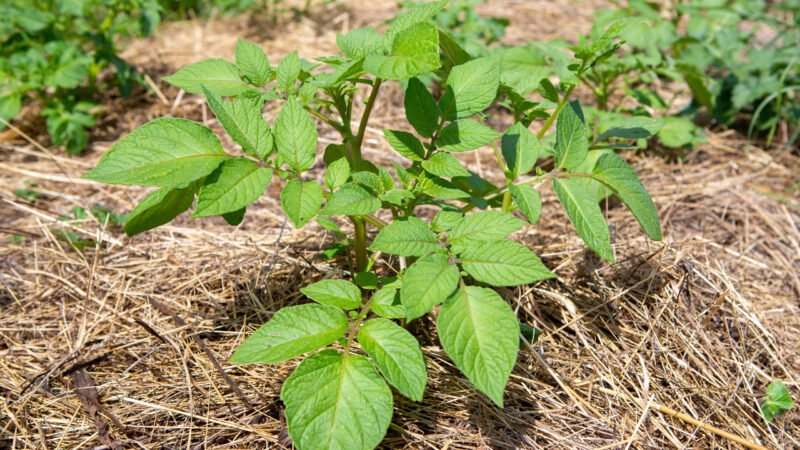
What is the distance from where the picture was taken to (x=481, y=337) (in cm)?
112

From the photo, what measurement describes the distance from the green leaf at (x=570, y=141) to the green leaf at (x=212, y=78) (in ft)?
2.37

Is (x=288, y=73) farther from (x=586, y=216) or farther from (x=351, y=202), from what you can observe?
(x=586, y=216)

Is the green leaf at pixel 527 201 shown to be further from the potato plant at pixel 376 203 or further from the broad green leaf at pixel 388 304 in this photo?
the broad green leaf at pixel 388 304

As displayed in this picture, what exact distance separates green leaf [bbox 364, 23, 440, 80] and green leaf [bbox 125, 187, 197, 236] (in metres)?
0.50

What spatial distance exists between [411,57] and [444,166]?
0.81ft

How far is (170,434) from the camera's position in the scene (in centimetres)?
139

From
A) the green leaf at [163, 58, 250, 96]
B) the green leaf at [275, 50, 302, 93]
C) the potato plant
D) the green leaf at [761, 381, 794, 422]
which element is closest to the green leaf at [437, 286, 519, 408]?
the potato plant

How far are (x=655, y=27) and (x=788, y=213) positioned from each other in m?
1.01

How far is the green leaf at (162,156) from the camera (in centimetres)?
120

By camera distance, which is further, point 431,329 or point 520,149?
point 431,329

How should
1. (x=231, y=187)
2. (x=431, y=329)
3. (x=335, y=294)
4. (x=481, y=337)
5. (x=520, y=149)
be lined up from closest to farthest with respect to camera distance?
(x=481, y=337)
(x=231, y=187)
(x=335, y=294)
(x=520, y=149)
(x=431, y=329)

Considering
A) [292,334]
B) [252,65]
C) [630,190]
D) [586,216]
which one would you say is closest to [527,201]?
[586,216]

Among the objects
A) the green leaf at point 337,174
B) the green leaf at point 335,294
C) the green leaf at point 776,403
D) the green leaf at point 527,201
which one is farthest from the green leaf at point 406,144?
the green leaf at point 776,403

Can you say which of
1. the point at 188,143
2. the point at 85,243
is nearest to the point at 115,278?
the point at 85,243
